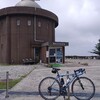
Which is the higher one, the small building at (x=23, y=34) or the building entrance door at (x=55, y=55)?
the small building at (x=23, y=34)

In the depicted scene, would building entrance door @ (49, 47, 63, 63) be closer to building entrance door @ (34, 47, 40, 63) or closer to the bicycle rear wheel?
building entrance door @ (34, 47, 40, 63)

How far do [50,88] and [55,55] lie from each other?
106 feet

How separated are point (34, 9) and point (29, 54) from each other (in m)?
7.04

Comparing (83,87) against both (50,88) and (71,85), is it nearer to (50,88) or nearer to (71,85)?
(71,85)

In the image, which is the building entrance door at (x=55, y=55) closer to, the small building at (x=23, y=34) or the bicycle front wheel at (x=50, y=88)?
the small building at (x=23, y=34)

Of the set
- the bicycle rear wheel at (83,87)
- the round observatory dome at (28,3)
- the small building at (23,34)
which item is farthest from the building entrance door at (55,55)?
the bicycle rear wheel at (83,87)

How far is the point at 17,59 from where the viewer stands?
148ft

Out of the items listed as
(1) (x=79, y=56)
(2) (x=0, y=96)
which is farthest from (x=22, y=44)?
(1) (x=79, y=56)

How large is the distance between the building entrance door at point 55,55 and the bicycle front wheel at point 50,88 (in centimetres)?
3201

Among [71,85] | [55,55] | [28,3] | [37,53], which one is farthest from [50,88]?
[28,3]

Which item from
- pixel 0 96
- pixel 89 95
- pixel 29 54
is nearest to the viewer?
pixel 89 95

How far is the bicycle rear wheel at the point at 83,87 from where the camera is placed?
965 cm

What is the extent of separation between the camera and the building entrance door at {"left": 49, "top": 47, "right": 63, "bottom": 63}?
139ft

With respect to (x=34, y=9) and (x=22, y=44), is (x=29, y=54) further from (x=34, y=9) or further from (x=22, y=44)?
(x=34, y=9)
